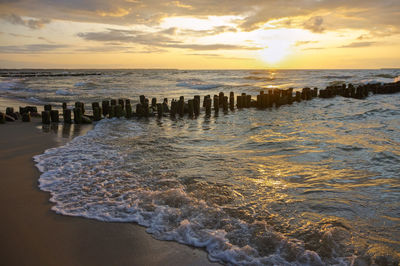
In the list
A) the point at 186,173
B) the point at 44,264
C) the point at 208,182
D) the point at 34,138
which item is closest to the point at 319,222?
the point at 208,182

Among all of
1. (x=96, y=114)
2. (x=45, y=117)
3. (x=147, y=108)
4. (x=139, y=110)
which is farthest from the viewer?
(x=147, y=108)

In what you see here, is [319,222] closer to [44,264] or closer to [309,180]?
[309,180]

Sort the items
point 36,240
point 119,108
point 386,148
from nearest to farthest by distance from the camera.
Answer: point 36,240 → point 386,148 → point 119,108

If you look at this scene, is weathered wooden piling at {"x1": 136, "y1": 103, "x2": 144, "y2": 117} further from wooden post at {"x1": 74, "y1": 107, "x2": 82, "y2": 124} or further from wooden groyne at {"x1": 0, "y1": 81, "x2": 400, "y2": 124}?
wooden post at {"x1": 74, "y1": 107, "x2": 82, "y2": 124}

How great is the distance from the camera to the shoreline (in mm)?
2881

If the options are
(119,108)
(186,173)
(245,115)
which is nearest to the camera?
(186,173)

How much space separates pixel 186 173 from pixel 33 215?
2597 millimetres

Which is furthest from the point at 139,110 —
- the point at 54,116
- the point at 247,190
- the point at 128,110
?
the point at 247,190

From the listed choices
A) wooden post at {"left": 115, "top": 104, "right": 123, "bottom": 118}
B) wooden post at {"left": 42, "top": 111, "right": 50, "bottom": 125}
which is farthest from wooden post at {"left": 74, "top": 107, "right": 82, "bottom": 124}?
wooden post at {"left": 115, "top": 104, "right": 123, "bottom": 118}

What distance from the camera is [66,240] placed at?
320 centimetres

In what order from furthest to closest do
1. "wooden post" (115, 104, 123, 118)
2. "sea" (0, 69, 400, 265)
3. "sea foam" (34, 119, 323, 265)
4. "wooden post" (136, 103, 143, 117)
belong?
"wooden post" (136, 103, 143, 117) < "wooden post" (115, 104, 123, 118) < "sea" (0, 69, 400, 265) < "sea foam" (34, 119, 323, 265)

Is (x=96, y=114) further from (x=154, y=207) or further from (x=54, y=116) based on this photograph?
(x=154, y=207)

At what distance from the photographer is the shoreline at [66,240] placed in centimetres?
288

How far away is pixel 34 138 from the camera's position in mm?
8023
